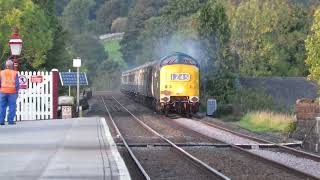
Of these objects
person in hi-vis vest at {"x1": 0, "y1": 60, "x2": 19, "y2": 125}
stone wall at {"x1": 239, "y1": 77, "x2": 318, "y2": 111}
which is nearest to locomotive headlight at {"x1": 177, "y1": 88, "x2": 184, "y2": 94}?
person in hi-vis vest at {"x1": 0, "y1": 60, "x2": 19, "y2": 125}

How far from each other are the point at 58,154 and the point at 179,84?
22893 millimetres

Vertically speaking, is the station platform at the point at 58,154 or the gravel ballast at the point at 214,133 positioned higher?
the station platform at the point at 58,154

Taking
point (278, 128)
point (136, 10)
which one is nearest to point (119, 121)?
point (278, 128)

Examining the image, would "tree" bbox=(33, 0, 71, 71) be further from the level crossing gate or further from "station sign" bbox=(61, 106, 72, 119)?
the level crossing gate

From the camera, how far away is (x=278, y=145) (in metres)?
21.2

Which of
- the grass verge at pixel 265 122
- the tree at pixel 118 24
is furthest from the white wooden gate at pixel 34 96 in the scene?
the tree at pixel 118 24

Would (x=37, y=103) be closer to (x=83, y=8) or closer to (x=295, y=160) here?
(x=295, y=160)

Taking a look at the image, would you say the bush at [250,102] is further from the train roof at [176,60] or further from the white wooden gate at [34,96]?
the white wooden gate at [34,96]

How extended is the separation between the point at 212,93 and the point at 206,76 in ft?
4.14

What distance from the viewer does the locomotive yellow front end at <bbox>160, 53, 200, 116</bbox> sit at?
37.2 metres

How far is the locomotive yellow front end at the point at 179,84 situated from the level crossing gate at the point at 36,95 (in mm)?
9110

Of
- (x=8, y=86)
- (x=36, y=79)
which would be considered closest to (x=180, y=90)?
(x=36, y=79)

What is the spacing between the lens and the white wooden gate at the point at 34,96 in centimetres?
2886

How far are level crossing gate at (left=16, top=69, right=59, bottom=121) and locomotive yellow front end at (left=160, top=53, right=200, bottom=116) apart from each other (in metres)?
9.11
